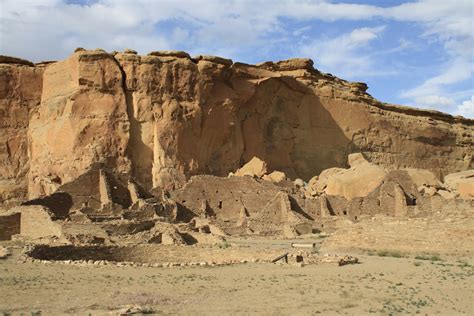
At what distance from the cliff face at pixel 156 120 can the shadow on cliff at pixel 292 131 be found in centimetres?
9

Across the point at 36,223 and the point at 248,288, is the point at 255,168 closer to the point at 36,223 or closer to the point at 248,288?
the point at 36,223

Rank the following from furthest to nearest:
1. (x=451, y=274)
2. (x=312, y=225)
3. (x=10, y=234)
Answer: (x=312, y=225) → (x=10, y=234) → (x=451, y=274)

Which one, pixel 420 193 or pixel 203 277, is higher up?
pixel 420 193

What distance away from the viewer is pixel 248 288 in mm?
12820

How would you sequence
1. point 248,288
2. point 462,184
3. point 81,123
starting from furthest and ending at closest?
1. point 462,184
2. point 81,123
3. point 248,288

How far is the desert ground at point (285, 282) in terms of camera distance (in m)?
11.1

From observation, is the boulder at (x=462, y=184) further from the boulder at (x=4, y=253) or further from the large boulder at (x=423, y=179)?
the boulder at (x=4, y=253)

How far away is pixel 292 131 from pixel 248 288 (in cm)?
4169

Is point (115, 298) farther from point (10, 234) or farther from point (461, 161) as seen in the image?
point (461, 161)

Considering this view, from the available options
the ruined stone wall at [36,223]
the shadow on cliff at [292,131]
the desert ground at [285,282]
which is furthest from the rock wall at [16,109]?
the desert ground at [285,282]

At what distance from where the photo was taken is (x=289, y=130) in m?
53.8

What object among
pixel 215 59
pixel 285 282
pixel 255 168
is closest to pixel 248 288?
pixel 285 282

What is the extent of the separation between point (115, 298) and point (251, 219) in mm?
16753

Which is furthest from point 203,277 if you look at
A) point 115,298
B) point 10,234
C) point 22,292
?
point 10,234
